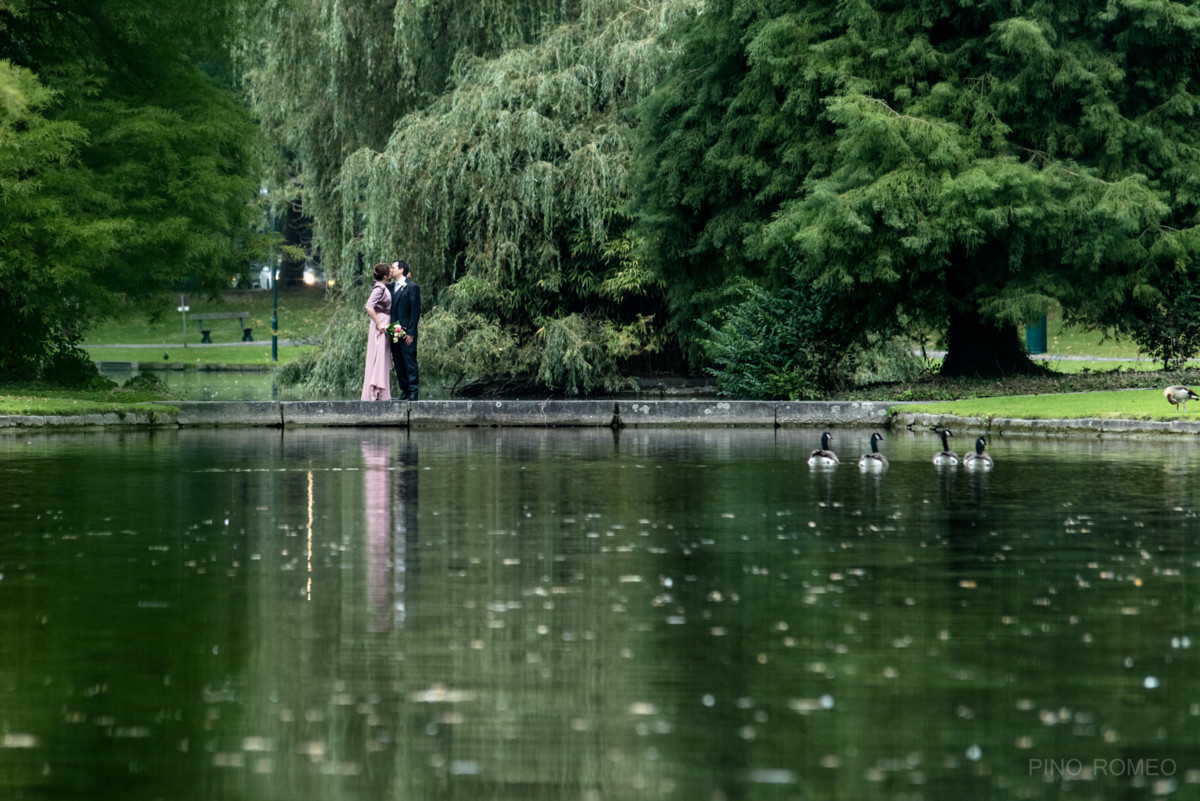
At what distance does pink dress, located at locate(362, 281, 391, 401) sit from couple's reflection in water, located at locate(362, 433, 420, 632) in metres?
6.05

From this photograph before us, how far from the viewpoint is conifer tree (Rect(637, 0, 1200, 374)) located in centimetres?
2762

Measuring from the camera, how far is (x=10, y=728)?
660cm

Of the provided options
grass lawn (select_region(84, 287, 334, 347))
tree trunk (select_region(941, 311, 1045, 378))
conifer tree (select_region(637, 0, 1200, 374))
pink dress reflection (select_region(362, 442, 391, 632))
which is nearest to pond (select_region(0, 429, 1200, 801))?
pink dress reflection (select_region(362, 442, 391, 632))

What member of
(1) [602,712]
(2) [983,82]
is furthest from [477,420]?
(1) [602,712]

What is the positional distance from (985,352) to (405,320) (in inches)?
453

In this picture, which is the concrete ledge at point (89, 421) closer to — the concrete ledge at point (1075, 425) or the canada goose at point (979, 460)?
the concrete ledge at point (1075, 425)

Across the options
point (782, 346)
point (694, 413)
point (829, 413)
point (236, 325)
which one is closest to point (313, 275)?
point (236, 325)

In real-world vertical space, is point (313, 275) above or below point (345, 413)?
above

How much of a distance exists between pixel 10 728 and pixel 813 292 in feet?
81.5

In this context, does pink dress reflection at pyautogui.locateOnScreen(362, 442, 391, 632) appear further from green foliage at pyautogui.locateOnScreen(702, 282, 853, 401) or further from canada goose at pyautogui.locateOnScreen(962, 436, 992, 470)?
green foliage at pyautogui.locateOnScreen(702, 282, 853, 401)

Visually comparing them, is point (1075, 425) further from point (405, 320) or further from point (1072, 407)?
point (405, 320)

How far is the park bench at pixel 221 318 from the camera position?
68.9 m

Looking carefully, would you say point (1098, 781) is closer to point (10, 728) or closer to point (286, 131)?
point (10, 728)

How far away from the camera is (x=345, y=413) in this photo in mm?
27094
